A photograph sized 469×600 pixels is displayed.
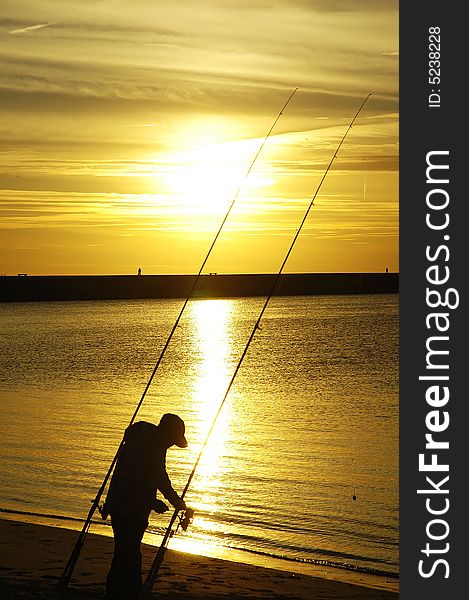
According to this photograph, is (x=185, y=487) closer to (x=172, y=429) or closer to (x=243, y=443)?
(x=172, y=429)

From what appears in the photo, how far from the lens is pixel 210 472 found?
1936 centimetres

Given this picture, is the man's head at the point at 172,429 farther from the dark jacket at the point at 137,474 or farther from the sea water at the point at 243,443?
the sea water at the point at 243,443

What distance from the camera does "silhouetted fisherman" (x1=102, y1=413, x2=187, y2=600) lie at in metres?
7.34

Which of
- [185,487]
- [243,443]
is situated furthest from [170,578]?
[243,443]

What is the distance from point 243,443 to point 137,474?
54.0 ft

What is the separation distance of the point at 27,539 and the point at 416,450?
5688mm

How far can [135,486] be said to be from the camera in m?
7.36

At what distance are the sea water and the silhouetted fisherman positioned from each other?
17.5ft

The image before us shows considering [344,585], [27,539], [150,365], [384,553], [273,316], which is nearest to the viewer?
[344,585]

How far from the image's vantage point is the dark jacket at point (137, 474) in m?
7.33

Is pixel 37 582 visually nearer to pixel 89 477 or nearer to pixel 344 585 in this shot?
pixel 344 585

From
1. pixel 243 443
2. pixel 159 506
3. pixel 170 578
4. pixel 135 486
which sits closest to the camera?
pixel 135 486

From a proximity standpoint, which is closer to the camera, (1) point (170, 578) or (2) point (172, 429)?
(2) point (172, 429)

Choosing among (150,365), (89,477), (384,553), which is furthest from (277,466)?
(150,365)
